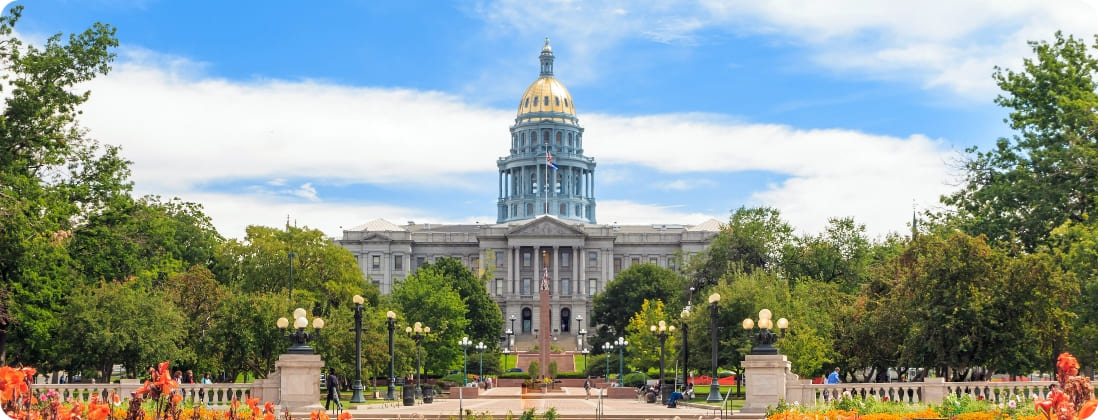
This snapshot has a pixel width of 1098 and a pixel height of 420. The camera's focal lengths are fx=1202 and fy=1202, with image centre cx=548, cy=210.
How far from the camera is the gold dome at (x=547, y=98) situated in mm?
180000

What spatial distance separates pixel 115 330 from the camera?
4350cm

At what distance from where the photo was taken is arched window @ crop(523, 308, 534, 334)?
156 m

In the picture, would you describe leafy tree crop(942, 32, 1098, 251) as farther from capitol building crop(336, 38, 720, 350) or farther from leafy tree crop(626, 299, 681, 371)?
capitol building crop(336, 38, 720, 350)

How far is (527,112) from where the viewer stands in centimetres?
18150

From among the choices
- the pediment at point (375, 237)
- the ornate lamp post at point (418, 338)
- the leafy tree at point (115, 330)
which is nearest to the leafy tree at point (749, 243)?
the ornate lamp post at point (418, 338)

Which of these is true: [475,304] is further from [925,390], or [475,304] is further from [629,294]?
[925,390]

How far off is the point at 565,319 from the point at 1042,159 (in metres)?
116

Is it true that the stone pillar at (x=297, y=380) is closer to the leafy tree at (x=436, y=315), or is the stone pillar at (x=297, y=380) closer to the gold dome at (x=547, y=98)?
the leafy tree at (x=436, y=315)

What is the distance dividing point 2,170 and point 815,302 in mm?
40242

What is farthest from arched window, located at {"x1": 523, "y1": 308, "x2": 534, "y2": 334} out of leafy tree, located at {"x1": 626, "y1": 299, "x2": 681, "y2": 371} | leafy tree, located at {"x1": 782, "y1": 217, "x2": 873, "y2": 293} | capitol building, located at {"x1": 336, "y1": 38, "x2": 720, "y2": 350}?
leafy tree, located at {"x1": 782, "y1": 217, "x2": 873, "y2": 293}

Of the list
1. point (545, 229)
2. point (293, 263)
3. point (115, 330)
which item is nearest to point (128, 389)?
point (115, 330)

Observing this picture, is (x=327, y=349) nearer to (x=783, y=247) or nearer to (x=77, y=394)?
(x=77, y=394)

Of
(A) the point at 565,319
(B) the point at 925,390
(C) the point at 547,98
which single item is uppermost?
(C) the point at 547,98

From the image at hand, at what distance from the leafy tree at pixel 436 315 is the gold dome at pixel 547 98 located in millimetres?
90623
